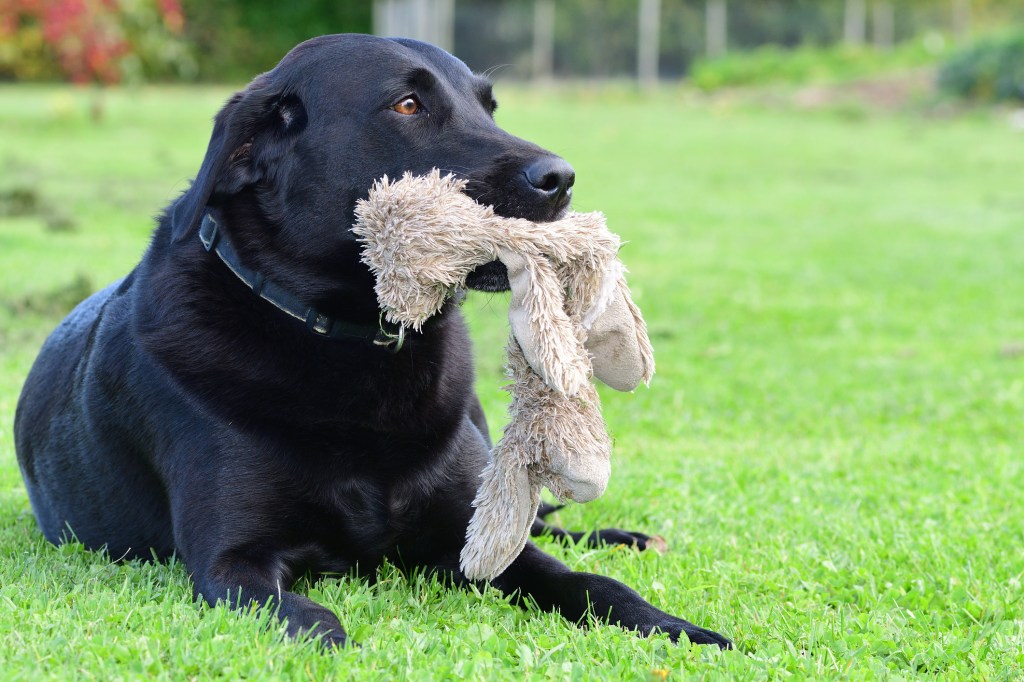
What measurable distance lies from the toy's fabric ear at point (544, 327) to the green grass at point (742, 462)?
622 millimetres

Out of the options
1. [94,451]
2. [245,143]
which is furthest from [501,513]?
[94,451]

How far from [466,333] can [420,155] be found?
2.25ft

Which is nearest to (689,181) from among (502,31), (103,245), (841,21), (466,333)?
(103,245)

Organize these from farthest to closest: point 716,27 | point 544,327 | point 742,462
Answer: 1. point 716,27
2. point 742,462
3. point 544,327

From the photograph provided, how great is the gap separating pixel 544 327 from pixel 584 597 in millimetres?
827

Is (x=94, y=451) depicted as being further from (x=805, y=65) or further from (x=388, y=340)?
(x=805, y=65)

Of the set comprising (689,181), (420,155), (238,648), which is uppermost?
(420,155)

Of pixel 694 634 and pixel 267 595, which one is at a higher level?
pixel 267 595

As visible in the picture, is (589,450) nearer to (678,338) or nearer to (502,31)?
(678,338)

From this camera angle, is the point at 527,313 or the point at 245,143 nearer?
the point at 527,313

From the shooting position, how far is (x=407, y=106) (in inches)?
129

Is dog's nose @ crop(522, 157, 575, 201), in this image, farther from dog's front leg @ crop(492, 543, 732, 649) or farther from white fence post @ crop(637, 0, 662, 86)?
white fence post @ crop(637, 0, 662, 86)

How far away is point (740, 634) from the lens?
298 cm

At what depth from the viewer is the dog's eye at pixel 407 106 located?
327cm
